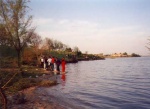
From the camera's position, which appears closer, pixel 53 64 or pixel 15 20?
pixel 15 20

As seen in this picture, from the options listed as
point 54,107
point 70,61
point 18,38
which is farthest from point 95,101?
point 70,61

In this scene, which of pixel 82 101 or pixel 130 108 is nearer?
pixel 130 108

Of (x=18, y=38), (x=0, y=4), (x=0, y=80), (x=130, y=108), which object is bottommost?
(x=130, y=108)

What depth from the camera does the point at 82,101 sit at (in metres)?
15.9

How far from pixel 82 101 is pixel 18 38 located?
13.6m

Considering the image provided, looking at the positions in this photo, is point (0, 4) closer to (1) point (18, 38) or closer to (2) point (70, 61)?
(1) point (18, 38)

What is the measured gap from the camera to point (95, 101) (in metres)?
16.0

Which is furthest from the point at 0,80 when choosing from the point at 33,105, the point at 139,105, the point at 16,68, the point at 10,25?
the point at 10,25

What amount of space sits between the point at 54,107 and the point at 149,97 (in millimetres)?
A: 7902

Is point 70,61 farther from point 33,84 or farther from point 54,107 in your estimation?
point 54,107

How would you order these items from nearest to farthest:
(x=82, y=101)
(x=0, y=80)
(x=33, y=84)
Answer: (x=0, y=80) < (x=82, y=101) < (x=33, y=84)

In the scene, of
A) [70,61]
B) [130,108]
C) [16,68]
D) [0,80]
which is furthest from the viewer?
[70,61]

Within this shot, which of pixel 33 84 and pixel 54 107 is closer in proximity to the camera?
pixel 54 107

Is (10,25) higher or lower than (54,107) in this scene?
higher
